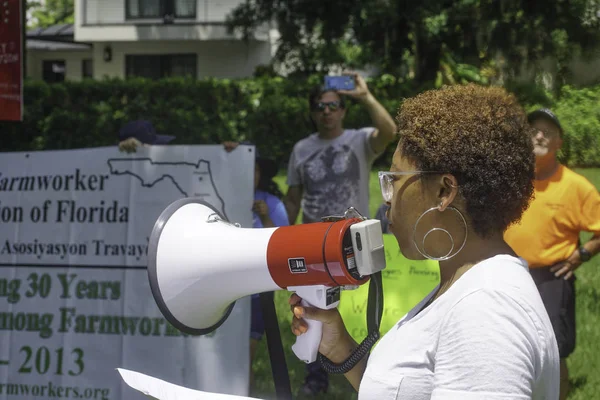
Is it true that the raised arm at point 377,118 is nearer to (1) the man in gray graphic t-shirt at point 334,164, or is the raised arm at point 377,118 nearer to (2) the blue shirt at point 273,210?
(1) the man in gray graphic t-shirt at point 334,164

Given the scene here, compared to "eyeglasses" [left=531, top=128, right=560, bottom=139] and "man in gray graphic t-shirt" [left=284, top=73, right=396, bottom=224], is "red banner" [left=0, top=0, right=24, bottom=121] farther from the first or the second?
"eyeglasses" [left=531, top=128, right=560, bottom=139]

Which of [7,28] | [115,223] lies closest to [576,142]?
[115,223]

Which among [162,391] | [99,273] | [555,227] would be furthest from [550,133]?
[162,391]

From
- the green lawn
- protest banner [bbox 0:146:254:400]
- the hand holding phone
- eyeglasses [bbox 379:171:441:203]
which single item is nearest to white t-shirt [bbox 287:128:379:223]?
the hand holding phone

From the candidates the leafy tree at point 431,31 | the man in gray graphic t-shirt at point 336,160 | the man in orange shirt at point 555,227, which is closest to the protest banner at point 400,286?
the man in gray graphic t-shirt at point 336,160

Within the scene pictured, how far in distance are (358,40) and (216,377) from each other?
5.24 m

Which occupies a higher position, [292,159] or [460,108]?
[460,108]

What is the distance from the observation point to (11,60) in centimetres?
537

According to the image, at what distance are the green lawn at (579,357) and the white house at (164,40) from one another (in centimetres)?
1455

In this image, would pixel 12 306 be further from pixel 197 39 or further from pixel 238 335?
pixel 197 39

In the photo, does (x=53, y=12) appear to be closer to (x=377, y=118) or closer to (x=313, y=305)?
(x=377, y=118)

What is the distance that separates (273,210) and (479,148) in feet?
9.69

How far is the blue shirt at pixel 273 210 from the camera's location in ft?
14.3

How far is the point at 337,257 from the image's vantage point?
5.65 ft
